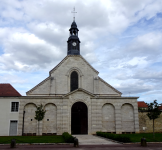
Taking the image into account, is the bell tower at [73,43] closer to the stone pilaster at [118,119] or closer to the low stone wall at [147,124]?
the stone pilaster at [118,119]

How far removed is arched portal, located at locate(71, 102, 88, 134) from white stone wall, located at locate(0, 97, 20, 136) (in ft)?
28.9

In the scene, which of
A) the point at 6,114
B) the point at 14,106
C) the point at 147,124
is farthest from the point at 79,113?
the point at 147,124

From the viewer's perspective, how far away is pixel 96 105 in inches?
1219

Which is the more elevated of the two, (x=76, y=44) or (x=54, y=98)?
(x=76, y=44)

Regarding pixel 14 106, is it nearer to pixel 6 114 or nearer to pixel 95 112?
pixel 6 114

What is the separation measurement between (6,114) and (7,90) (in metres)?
4.18

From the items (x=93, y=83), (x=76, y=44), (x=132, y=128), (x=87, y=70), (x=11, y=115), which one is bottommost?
(x=132, y=128)

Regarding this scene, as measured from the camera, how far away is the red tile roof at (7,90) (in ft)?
99.3

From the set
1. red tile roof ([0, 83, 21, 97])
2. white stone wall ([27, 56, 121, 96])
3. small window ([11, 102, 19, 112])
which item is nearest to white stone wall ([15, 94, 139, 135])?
small window ([11, 102, 19, 112])

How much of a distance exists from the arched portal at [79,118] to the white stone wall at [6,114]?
8813mm

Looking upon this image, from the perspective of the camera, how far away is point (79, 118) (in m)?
30.5

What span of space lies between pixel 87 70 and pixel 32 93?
36.5 ft

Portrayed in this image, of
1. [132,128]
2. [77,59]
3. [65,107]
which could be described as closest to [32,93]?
[65,107]

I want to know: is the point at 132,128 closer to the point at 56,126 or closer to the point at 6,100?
the point at 56,126
